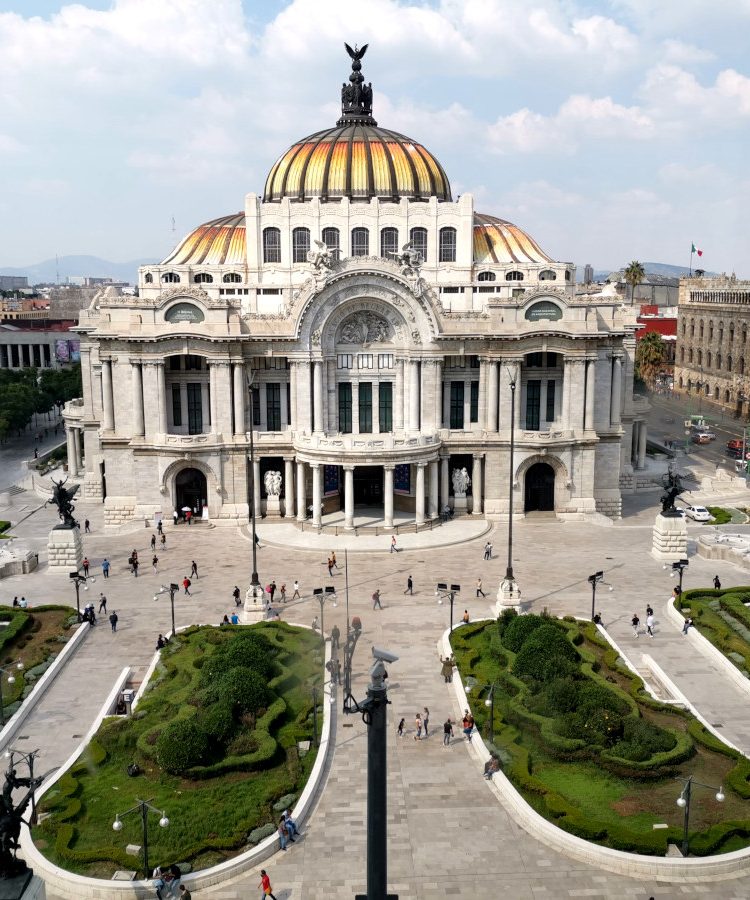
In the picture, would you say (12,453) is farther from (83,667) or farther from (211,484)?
(83,667)

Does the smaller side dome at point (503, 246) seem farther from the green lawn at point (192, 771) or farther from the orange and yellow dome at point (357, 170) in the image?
the green lawn at point (192, 771)

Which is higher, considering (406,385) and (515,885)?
(406,385)

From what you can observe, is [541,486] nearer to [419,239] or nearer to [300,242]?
[419,239]

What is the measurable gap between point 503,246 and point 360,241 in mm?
13312

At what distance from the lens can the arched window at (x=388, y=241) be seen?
8225 centimetres

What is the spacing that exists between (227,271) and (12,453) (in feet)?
140

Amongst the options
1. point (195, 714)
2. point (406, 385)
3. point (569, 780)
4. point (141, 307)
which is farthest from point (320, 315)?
point (569, 780)

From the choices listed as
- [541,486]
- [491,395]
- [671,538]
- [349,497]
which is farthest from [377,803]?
[541,486]

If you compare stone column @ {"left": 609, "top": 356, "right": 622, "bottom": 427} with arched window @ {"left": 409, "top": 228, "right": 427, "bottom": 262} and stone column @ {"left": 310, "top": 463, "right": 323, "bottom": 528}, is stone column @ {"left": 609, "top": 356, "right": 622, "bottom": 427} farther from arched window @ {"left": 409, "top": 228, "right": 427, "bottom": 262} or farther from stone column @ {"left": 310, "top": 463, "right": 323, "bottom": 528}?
stone column @ {"left": 310, "top": 463, "right": 323, "bottom": 528}

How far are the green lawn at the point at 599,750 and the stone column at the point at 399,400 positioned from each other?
110ft

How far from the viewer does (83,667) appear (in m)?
44.3

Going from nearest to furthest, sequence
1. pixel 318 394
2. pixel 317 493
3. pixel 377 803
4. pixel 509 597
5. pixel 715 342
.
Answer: pixel 377 803 → pixel 509 597 → pixel 317 493 → pixel 318 394 → pixel 715 342

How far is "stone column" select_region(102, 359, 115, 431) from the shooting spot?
72.7m

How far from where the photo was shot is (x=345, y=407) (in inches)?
2928
